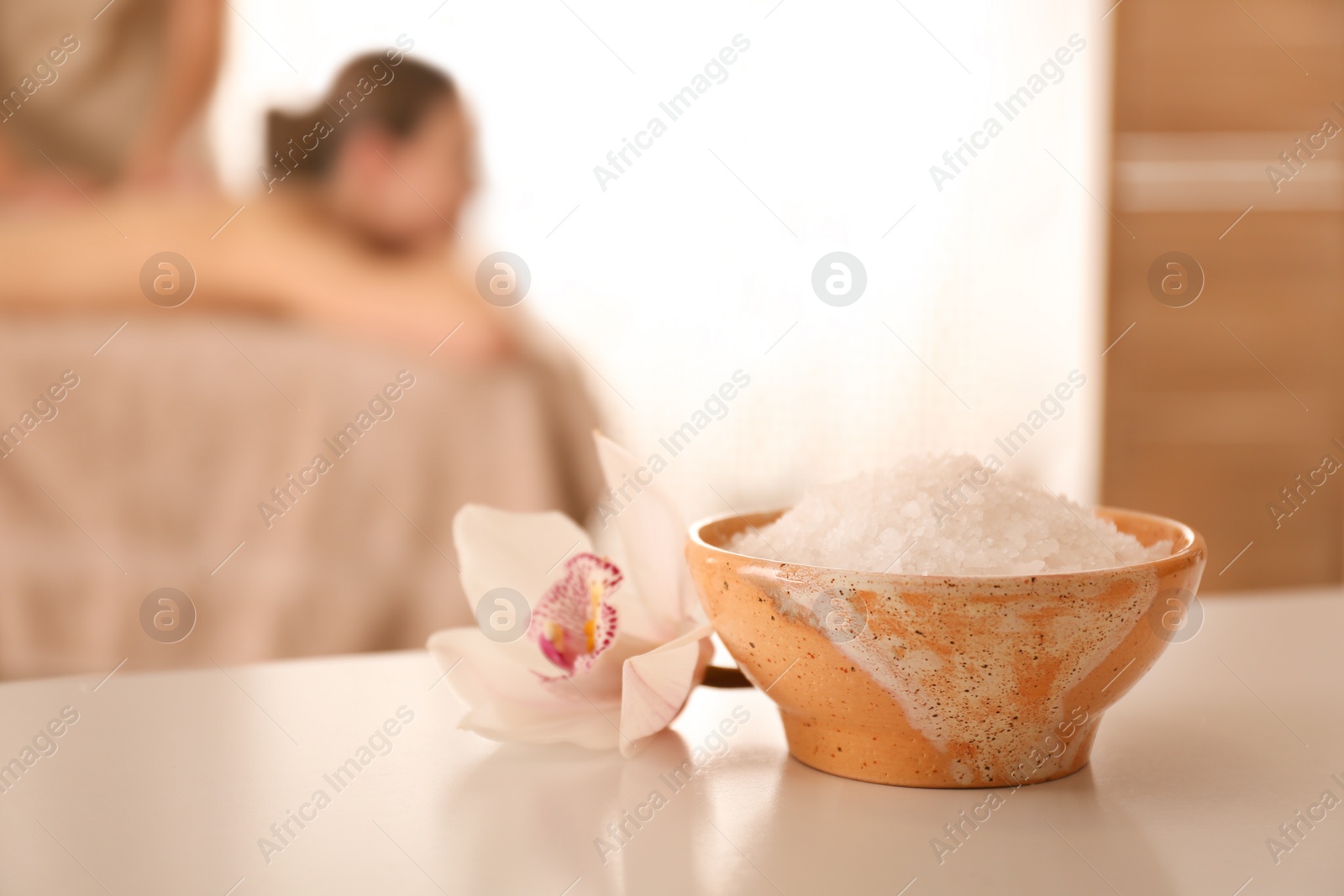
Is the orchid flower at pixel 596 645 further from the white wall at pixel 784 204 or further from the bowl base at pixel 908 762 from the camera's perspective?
the white wall at pixel 784 204

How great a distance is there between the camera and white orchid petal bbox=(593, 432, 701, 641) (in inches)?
26.1

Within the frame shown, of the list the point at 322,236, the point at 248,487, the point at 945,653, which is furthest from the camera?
the point at 322,236

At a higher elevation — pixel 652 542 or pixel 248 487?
pixel 652 542

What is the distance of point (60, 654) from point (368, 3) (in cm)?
162

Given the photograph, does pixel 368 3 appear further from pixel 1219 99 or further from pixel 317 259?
pixel 1219 99

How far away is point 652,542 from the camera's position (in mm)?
665

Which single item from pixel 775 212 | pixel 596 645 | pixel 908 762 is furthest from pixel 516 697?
pixel 775 212

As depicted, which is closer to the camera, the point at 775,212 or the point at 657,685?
the point at 657,685

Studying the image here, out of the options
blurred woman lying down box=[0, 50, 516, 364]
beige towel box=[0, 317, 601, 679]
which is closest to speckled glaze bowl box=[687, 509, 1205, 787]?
beige towel box=[0, 317, 601, 679]

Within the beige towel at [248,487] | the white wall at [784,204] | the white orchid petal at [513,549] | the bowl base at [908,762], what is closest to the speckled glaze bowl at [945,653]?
the bowl base at [908,762]

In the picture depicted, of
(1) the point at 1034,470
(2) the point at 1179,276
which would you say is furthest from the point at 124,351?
(2) the point at 1179,276

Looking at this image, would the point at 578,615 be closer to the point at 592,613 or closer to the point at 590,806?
the point at 592,613

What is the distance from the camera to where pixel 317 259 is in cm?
246

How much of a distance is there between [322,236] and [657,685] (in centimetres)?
213
